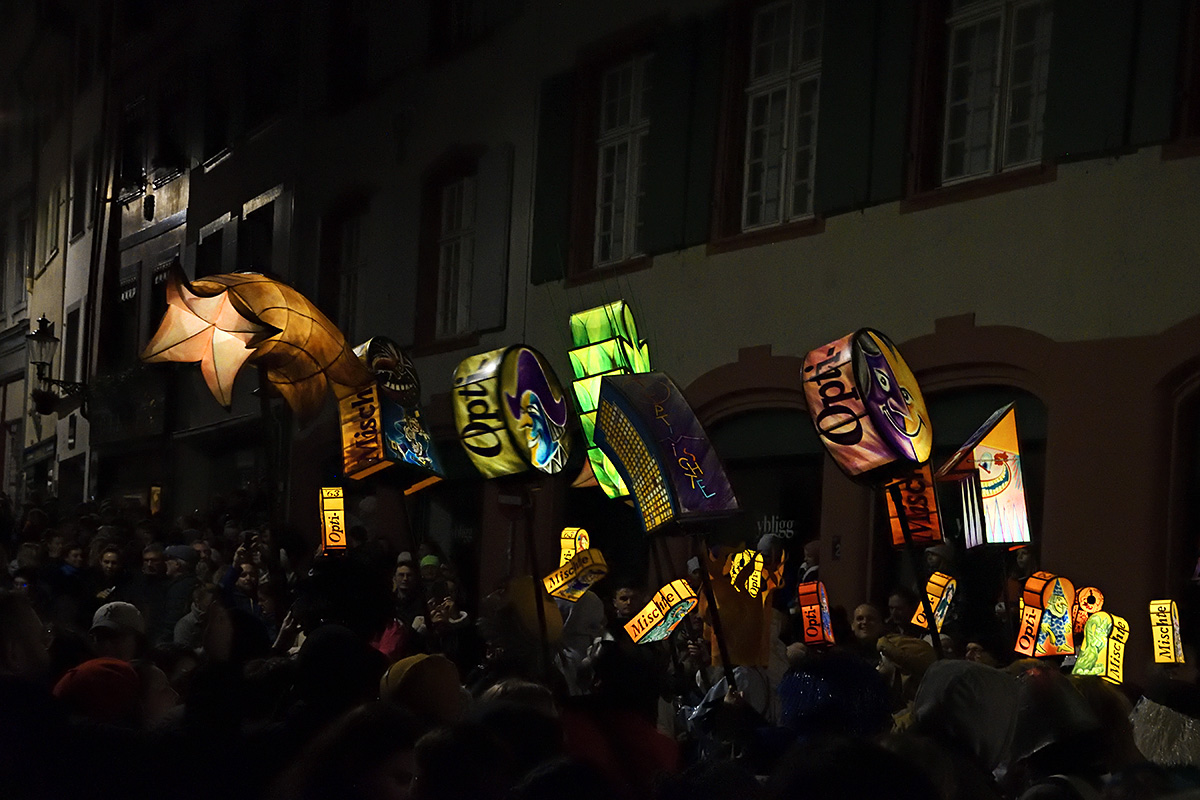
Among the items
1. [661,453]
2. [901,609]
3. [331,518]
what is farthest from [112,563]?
[901,609]

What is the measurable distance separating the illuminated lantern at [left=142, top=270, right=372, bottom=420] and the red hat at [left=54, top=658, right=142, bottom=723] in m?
4.48

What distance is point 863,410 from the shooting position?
723 centimetres

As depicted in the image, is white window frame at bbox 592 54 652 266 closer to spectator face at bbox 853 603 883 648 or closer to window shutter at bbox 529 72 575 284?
window shutter at bbox 529 72 575 284

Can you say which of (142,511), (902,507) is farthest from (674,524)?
(142,511)

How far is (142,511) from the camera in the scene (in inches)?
767

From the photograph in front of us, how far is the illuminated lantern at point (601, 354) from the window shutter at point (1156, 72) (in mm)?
4794

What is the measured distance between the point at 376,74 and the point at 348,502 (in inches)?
186

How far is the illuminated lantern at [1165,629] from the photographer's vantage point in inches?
310

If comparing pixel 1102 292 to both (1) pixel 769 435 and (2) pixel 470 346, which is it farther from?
(2) pixel 470 346

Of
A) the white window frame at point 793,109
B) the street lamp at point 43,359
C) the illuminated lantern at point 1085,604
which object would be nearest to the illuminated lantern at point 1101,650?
the illuminated lantern at point 1085,604

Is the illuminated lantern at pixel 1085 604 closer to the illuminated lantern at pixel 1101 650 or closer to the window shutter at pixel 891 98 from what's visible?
the illuminated lantern at pixel 1101 650

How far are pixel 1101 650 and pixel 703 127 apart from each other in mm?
6065

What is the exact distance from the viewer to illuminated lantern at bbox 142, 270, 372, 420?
343 inches

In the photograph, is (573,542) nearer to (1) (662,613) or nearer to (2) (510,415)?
(2) (510,415)
